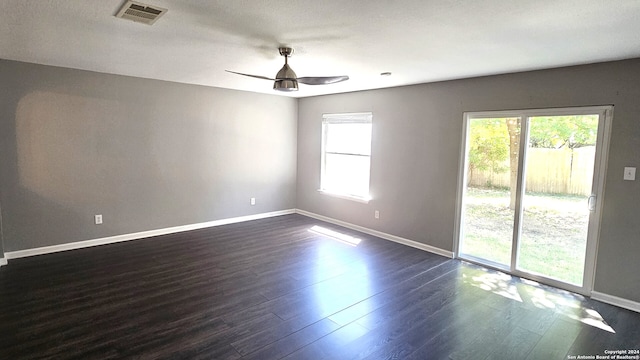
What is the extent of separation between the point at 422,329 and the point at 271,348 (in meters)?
1.25

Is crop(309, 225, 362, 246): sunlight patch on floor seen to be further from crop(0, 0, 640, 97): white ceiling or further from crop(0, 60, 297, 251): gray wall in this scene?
crop(0, 0, 640, 97): white ceiling

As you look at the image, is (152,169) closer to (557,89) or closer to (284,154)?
(284,154)

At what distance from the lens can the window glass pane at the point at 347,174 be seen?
228 inches

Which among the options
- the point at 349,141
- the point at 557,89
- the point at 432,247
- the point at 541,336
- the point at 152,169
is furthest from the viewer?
the point at 349,141

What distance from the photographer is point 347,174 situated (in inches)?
241

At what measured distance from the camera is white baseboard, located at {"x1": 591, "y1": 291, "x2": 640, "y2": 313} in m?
3.18

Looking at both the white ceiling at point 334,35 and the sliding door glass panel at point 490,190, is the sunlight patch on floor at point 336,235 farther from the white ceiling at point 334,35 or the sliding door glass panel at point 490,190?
the white ceiling at point 334,35

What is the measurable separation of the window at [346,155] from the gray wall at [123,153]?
97 centimetres

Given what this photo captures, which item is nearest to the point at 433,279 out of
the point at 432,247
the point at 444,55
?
the point at 432,247

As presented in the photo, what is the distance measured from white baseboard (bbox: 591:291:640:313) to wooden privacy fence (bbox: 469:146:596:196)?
1028 millimetres

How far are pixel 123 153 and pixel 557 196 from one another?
5.61 meters

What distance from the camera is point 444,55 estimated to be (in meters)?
3.21

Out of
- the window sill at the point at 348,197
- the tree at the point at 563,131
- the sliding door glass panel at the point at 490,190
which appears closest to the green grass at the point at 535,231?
the sliding door glass panel at the point at 490,190

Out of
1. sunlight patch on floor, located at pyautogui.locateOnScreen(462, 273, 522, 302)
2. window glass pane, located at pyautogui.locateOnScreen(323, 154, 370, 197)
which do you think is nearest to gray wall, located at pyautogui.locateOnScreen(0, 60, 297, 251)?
window glass pane, located at pyautogui.locateOnScreen(323, 154, 370, 197)
